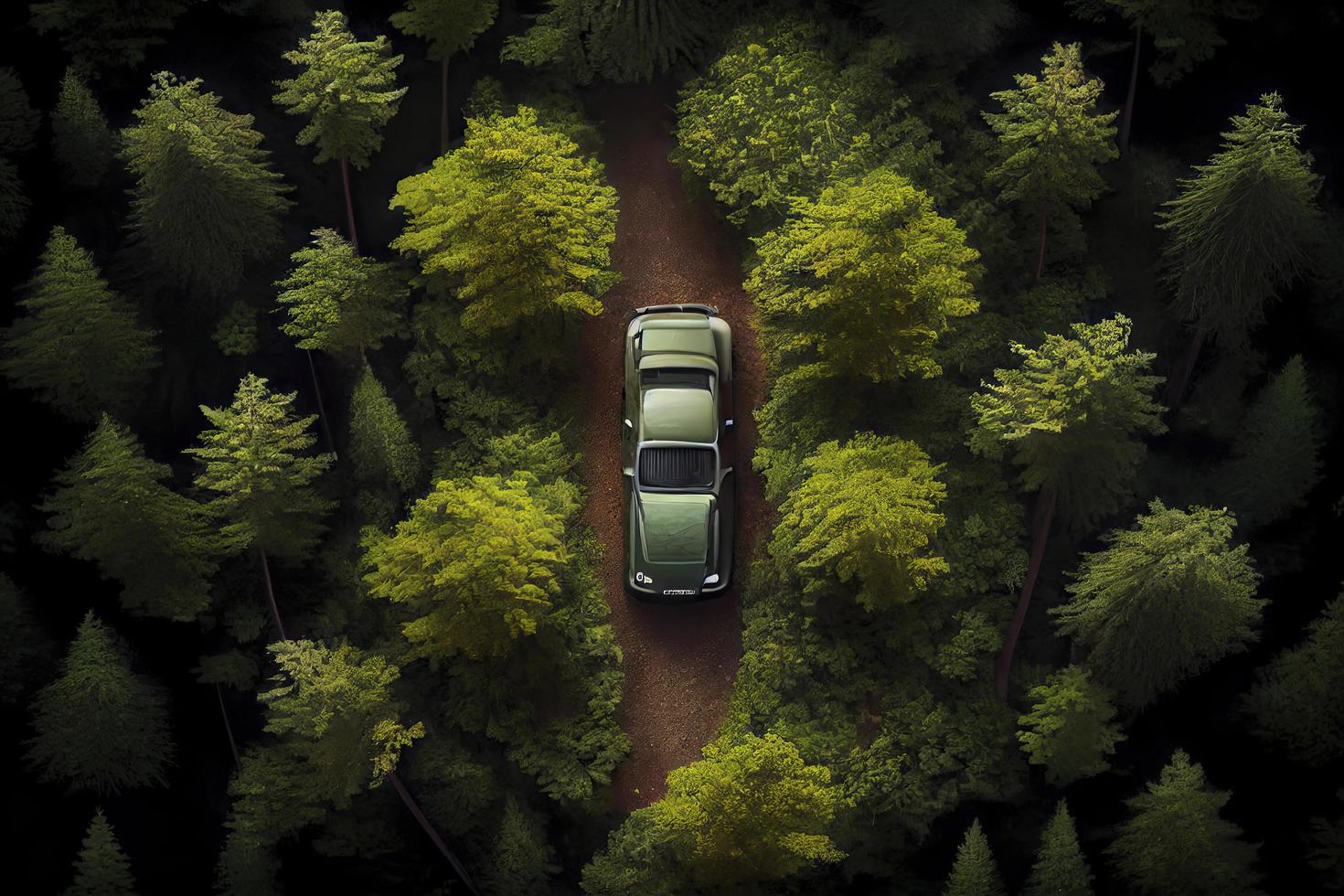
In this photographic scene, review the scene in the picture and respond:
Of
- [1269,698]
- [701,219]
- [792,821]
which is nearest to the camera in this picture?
[792,821]

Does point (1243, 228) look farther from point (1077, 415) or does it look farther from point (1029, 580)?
point (1029, 580)

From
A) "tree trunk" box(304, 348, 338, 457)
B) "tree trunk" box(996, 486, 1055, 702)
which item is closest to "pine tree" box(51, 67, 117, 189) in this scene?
"tree trunk" box(304, 348, 338, 457)

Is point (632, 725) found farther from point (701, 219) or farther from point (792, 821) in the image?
point (701, 219)

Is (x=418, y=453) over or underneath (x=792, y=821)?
over

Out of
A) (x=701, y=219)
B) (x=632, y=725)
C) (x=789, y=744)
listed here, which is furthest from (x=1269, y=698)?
(x=701, y=219)

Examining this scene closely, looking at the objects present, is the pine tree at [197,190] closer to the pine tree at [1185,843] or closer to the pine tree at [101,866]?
the pine tree at [101,866]

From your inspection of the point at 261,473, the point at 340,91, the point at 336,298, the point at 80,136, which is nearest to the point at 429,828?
the point at 261,473
